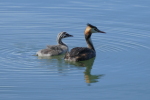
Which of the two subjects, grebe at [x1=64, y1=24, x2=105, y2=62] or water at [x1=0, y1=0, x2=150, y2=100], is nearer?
water at [x1=0, y1=0, x2=150, y2=100]

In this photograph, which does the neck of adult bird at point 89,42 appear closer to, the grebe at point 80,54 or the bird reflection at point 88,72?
the grebe at point 80,54

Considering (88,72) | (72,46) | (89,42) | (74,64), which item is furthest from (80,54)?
(72,46)

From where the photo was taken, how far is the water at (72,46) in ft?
31.4

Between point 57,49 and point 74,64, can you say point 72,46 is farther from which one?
point 74,64

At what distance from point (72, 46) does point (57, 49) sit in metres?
→ 0.72

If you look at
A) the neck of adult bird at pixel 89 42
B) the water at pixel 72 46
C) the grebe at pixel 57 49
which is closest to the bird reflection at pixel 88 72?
the water at pixel 72 46

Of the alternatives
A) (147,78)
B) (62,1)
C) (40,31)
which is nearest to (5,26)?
(40,31)

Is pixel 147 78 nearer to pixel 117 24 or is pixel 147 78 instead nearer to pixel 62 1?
pixel 117 24

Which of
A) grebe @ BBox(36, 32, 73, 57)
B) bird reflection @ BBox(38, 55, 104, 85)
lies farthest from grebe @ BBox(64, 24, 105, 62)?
grebe @ BBox(36, 32, 73, 57)

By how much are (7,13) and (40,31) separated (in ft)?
7.29

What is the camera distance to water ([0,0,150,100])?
9562 mm

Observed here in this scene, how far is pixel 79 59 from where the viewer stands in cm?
1191

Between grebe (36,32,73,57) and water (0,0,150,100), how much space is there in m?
0.16

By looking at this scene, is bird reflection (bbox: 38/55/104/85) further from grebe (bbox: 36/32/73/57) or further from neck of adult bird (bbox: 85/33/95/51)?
neck of adult bird (bbox: 85/33/95/51)
